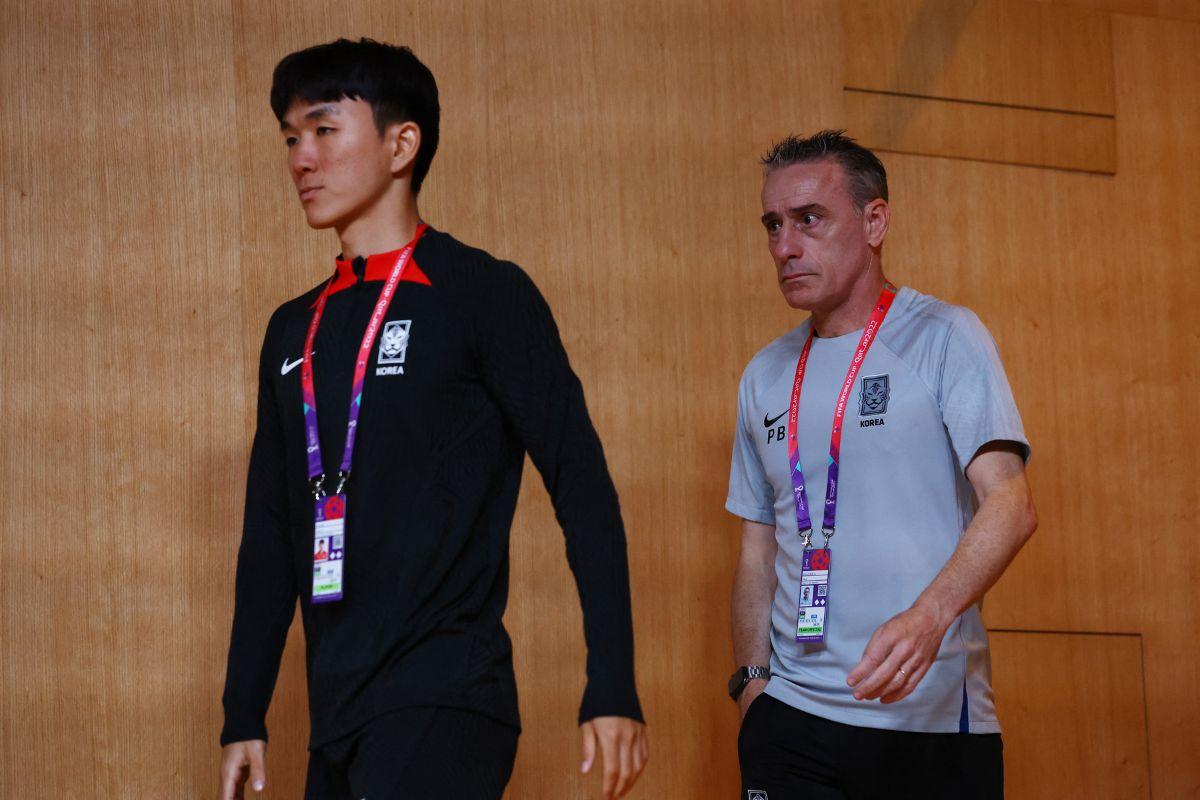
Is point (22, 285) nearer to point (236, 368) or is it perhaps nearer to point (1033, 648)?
point (236, 368)

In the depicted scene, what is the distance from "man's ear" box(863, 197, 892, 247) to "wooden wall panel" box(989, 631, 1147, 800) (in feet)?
5.66

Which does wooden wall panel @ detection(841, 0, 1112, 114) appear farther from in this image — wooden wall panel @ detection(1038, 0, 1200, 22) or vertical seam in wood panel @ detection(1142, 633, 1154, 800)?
vertical seam in wood panel @ detection(1142, 633, 1154, 800)

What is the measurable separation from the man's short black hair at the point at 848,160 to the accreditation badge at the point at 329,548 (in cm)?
149

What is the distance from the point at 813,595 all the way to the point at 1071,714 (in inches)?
77.9

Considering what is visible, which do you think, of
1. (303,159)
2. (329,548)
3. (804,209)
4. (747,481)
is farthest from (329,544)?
(804,209)

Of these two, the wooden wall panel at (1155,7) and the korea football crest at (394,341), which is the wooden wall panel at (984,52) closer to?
the wooden wall panel at (1155,7)

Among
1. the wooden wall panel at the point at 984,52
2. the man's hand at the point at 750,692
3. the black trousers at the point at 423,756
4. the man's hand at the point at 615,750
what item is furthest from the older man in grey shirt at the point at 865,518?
the wooden wall panel at the point at 984,52

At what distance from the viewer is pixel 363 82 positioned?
2.31m

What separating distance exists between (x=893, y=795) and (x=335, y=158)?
150cm

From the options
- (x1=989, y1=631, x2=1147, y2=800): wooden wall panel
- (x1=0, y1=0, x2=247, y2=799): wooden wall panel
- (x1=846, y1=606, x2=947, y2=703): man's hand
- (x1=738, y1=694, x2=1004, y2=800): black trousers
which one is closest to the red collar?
(x1=846, y1=606, x2=947, y2=703): man's hand

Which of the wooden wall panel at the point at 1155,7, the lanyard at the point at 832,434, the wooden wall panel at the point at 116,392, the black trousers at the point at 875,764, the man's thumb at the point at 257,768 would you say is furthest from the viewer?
the wooden wall panel at the point at 1155,7

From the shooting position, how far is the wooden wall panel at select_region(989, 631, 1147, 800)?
4316 mm

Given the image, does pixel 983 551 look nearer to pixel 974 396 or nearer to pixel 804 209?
pixel 974 396

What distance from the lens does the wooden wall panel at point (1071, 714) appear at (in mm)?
4316
